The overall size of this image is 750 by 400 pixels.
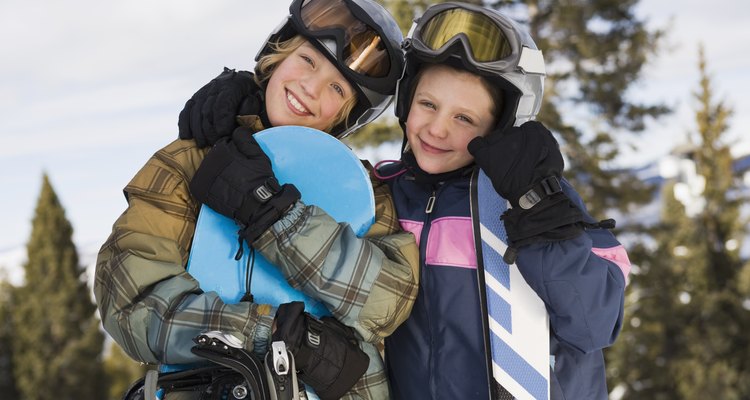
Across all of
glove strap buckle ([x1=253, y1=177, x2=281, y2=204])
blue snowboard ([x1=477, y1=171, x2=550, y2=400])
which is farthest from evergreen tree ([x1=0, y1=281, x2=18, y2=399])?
blue snowboard ([x1=477, y1=171, x2=550, y2=400])

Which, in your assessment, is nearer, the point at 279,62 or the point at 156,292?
the point at 156,292

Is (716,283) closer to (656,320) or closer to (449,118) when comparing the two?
(656,320)

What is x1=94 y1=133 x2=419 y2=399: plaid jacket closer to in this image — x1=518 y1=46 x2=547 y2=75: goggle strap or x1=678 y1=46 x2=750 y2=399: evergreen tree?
x1=518 y1=46 x2=547 y2=75: goggle strap

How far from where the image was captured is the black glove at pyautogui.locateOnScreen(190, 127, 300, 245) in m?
2.27

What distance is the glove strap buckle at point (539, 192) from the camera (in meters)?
2.25

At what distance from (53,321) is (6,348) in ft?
4.39

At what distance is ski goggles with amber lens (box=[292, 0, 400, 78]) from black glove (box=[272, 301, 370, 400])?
924 millimetres

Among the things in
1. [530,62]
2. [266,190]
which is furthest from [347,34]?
[266,190]

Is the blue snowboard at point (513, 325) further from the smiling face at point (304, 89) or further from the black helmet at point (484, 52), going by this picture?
the smiling face at point (304, 89)

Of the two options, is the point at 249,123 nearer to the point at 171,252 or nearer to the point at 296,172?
the point at 296,172

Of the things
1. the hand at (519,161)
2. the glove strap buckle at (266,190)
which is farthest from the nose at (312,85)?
the hand at (519,161)

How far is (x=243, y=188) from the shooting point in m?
2.29

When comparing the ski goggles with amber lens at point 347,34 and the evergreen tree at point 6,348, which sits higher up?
the ski goggles with amber lens at point 347,34

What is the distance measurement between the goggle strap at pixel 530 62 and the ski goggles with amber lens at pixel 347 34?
467mm
